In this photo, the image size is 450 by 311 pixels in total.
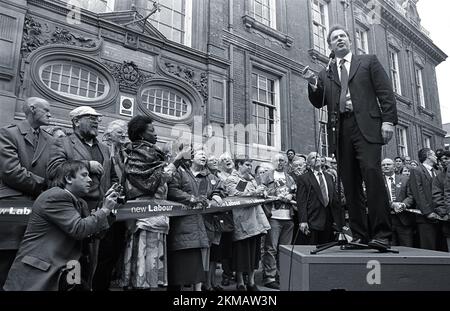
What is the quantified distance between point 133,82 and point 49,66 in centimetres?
160

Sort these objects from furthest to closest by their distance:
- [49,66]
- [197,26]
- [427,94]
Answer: [427,94], [197,26], [49,66]

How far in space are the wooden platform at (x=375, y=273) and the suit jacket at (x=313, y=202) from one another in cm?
251

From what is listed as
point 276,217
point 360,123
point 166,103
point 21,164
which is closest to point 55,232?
point 21,164

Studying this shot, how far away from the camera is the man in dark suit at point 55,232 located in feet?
6.22

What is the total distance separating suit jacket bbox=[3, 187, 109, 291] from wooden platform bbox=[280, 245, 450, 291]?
4.77ft

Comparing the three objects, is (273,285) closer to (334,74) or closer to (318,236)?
(318,236)

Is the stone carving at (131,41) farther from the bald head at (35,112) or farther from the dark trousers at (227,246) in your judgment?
the dark trousers at (227,246)

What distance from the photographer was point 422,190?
4.84 m

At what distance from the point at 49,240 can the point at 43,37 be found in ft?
17.3

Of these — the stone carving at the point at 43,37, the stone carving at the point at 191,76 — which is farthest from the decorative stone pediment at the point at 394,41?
the stone carving at the point at 43,37

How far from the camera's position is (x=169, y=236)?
3184 millimetres

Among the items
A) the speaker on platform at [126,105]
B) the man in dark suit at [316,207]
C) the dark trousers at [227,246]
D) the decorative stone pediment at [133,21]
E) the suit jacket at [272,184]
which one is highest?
the decorative stone pediment at [133,21]
